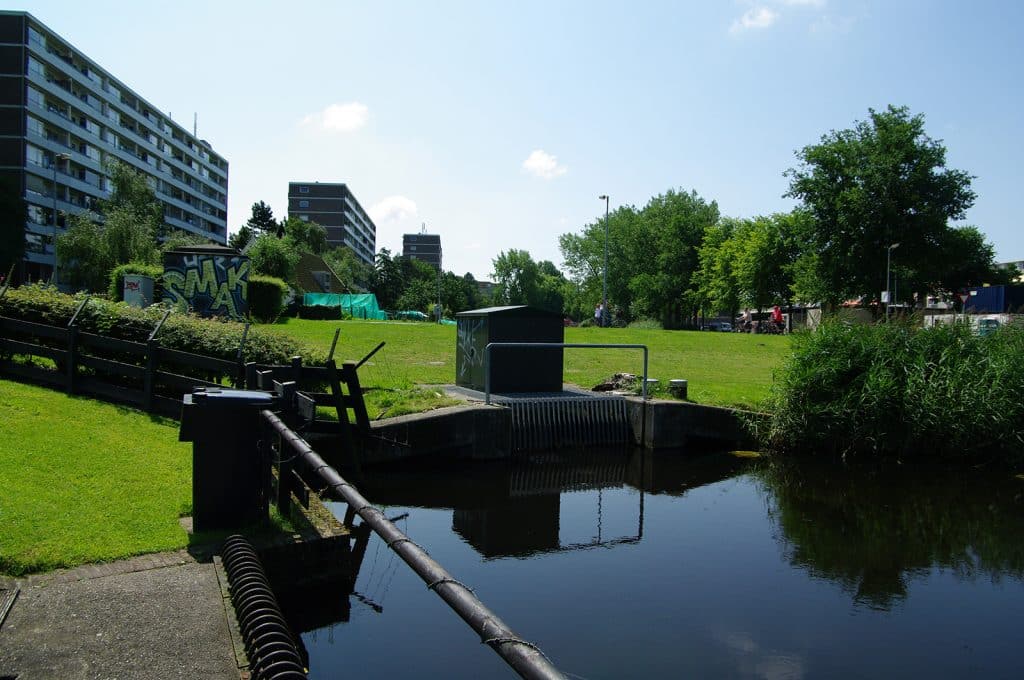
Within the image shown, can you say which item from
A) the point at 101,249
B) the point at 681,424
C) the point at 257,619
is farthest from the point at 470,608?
the point at 101,249

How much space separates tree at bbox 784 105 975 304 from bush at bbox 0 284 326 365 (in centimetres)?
3856

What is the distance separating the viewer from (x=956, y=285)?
220 feet

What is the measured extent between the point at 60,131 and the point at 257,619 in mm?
77519

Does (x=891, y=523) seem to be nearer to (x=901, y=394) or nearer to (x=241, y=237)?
(x=901, y=394)

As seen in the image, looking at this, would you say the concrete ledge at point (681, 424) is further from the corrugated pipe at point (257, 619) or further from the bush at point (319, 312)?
the bush at point (319, 312)

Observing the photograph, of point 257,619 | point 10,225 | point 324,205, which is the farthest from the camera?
point 324,205

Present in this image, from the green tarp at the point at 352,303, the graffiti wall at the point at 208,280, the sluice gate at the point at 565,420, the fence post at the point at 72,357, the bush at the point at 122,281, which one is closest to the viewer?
the fence post at the point at 72,357

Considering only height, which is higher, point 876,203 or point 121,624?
point 876,203

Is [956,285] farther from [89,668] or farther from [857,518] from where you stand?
[89,668]

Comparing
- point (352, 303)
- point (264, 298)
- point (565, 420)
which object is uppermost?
point (352, 303)

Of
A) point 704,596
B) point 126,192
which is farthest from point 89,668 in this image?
point 126,192

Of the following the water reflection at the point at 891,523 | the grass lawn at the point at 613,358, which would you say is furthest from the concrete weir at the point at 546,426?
the water reflection at the point at 891,523

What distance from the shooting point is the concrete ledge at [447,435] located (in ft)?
33.3

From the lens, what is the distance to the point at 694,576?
20.9 ft
